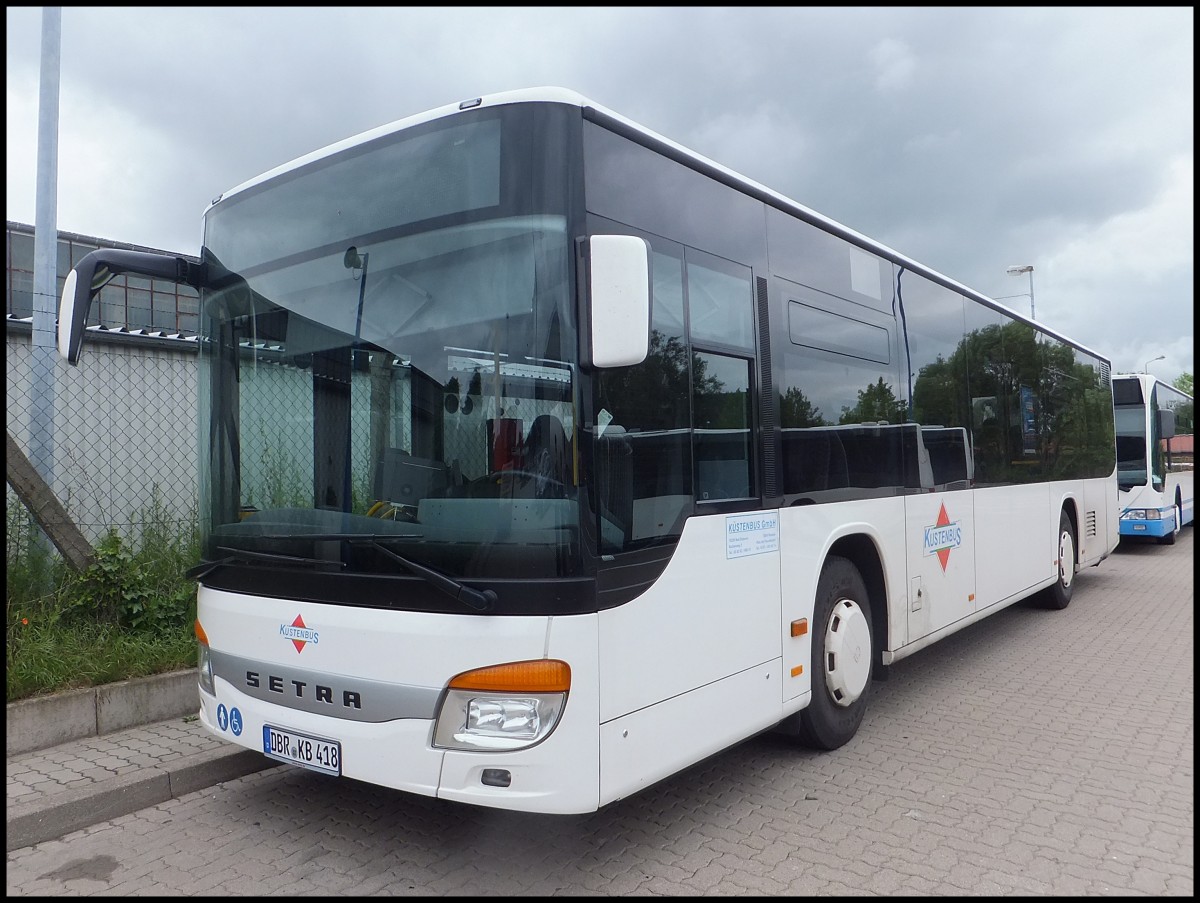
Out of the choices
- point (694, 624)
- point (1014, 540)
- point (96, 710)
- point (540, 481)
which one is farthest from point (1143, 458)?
point (96, 710)

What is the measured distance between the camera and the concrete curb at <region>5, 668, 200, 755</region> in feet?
16.2

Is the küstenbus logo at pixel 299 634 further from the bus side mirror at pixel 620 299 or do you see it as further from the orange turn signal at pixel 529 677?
the bus side mirror at pixel 620 299

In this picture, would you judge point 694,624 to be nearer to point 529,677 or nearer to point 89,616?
point 529,677

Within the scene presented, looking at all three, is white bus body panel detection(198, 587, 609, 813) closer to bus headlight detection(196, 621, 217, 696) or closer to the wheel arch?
bus headlight detection(196, 621, 217, 696)

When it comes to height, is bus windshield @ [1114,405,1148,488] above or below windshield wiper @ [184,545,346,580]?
above

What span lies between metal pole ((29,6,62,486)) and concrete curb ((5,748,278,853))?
8.34 feet

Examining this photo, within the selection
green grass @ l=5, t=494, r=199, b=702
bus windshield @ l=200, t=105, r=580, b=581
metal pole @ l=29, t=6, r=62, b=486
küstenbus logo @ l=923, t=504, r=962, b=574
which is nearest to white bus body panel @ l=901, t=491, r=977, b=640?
küstenbus logo @ l=923, t=504, r=962, b=574

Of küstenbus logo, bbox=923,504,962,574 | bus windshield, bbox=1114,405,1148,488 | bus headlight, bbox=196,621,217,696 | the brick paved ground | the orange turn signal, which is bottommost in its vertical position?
the brick paved ground

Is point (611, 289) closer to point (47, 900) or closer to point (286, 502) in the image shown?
point (286, 502)

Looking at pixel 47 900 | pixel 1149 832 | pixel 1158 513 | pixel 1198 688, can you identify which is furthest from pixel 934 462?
pixel 1158 513

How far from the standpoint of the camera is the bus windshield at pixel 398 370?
3.29 meters

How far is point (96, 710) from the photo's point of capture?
519cm

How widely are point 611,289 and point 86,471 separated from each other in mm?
5602

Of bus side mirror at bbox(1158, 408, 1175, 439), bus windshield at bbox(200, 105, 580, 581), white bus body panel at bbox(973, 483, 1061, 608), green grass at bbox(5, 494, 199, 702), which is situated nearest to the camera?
bus windshield at bbox(200, 105, 580, 581)
